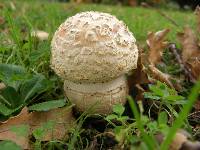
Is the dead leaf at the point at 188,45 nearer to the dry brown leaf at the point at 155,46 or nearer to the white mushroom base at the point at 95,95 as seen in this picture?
the dry brown leaf at the point at 155,46

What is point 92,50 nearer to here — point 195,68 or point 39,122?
point 39,122

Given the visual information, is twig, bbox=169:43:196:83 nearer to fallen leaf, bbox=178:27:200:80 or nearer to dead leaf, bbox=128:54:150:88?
fallen leaf, bbox=178:27:200:80

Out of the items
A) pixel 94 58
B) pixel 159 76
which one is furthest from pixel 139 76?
pixel 94 58

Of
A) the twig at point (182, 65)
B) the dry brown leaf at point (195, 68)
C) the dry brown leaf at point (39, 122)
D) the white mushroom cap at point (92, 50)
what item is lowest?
the dry brown leaf at point (39, 122)

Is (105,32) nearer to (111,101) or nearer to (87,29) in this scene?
(87,29)

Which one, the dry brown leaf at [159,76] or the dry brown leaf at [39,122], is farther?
the dry brown leaf at [159,76]

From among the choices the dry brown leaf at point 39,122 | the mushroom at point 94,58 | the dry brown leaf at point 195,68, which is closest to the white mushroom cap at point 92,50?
the mushroom at point 94,58

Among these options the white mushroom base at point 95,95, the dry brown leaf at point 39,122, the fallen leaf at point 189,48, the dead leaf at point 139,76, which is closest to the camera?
the dry brown leaf at point 39,122

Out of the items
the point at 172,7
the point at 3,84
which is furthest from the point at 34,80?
the point at 172,7
